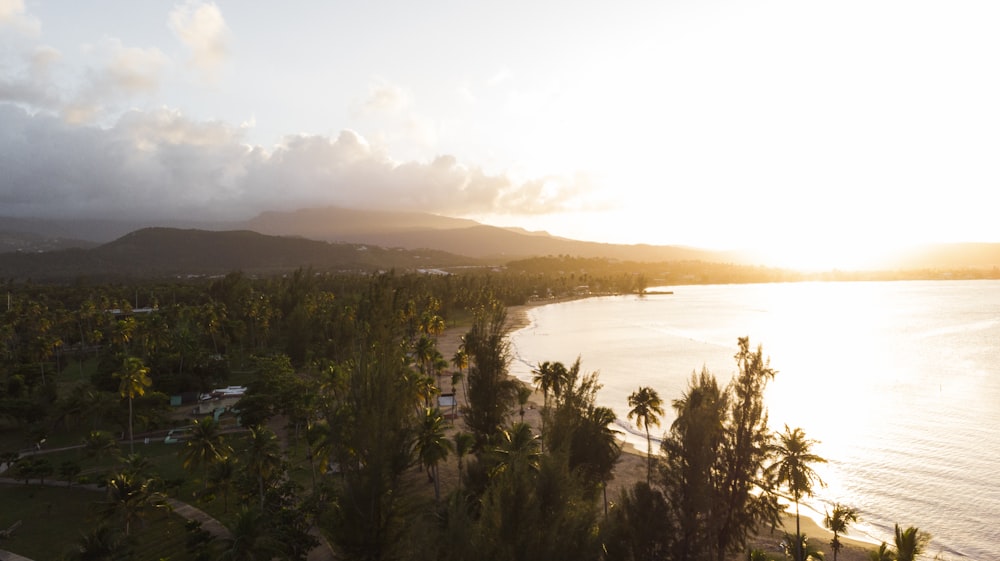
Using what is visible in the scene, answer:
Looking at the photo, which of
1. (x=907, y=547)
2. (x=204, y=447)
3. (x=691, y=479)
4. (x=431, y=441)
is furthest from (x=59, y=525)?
(x=907, y=547)

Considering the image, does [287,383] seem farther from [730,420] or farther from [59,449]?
[730,420]

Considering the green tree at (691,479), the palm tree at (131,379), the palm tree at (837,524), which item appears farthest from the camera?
the palm tree at (131,379)

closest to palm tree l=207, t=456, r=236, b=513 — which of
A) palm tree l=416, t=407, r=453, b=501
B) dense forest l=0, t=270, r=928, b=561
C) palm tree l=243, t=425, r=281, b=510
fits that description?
dense forest l=0, t=270, r=928, b=561

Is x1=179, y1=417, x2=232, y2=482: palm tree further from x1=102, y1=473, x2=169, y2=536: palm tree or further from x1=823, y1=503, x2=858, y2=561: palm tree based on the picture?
x1=823, y1=503, x2=858, y2=561: palm tree

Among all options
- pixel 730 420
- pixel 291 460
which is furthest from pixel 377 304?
pixel 730 420

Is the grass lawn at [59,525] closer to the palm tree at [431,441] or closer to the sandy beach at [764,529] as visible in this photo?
the palm tree at [431,441]

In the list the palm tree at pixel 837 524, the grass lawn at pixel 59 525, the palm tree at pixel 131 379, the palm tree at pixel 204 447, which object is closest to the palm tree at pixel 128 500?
the grass lawn at pixel 59 525
